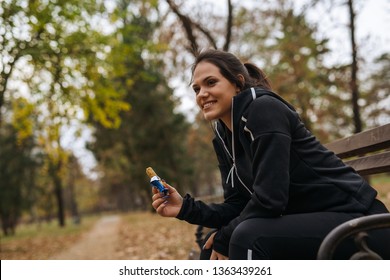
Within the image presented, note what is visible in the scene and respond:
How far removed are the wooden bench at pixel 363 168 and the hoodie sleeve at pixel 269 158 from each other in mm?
356

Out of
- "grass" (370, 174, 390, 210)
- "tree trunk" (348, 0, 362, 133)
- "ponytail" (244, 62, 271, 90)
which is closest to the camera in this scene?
"ponytail" (244, 62, 271, 90)

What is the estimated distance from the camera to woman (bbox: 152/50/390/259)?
61.6 inches

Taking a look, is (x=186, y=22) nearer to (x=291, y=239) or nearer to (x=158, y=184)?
(x=158, y=184)

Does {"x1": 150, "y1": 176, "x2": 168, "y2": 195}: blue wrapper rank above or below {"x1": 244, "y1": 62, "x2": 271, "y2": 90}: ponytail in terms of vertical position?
below

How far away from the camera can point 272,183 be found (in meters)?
1.63

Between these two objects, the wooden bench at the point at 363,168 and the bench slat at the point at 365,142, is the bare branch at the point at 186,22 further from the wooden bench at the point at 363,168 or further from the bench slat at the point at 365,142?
the bench slat at the point at 365,142

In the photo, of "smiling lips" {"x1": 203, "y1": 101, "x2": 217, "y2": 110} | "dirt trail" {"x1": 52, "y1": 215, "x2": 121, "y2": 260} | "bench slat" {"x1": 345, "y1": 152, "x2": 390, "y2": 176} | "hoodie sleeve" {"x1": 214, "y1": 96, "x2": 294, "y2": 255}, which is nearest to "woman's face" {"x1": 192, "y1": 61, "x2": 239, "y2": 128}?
"smiling lips" {"x1": 203, "y1": 101, "x2": 217, "y2": 110}

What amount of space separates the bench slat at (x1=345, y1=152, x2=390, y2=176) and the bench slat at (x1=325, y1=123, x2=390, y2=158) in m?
0.05

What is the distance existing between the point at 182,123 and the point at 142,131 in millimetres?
2843

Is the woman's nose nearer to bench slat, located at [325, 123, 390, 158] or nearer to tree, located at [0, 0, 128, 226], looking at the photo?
bench slat, located at [325, 123, 390, 158]

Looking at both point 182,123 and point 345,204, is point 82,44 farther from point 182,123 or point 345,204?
point 182,123

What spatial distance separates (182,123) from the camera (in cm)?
2512
